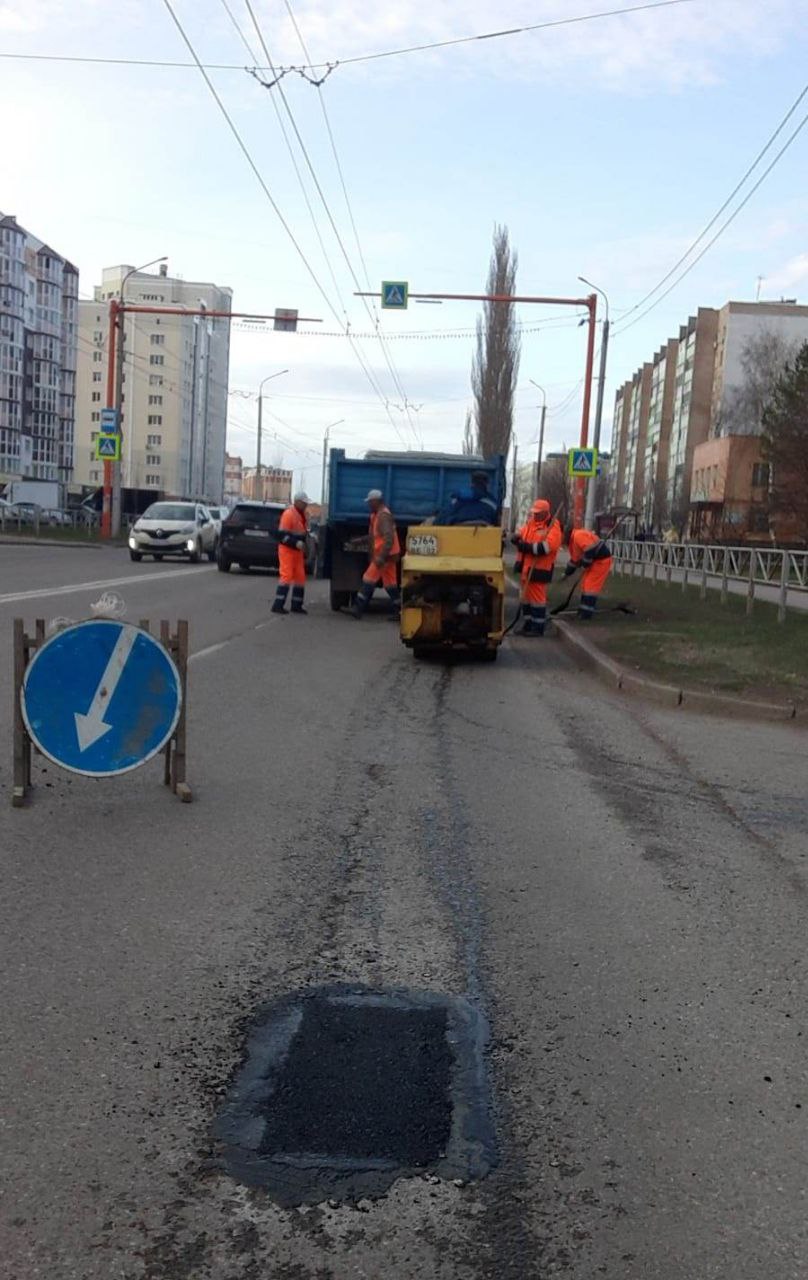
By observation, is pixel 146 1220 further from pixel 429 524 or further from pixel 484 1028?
pixel 429 524

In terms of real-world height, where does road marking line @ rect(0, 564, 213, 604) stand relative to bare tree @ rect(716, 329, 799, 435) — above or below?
below

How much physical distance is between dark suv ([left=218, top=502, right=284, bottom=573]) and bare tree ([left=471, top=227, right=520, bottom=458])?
88.9 ft

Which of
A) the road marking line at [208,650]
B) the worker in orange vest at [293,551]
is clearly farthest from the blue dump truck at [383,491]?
the road marking line at [208,650]

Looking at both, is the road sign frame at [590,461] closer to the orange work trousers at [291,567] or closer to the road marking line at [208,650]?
the orange work trousers at [291,567]

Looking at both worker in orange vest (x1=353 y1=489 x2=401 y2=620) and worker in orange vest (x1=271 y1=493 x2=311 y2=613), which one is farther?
worker in orange vest (x1=271 y1=493 x2=311 y2=613)

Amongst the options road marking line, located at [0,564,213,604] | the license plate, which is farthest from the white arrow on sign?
road marking line, located at [0,564,213,604]

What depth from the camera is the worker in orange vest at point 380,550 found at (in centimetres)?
1736

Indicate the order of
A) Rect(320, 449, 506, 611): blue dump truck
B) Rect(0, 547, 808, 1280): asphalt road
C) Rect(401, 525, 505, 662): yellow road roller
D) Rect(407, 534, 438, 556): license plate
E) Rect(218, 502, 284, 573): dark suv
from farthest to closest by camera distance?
Answer: Rect(218, 502, 284, 573): dark suv
Rect(320, 449, 506, 611): blue dump truck
Rect(407, 534, 438, 556): license plate
Rect(401, 525, 505, 662): yellow road roller
Rect(0, 547, 808, 1280): asphalt road

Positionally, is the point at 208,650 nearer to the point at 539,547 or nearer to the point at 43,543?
the point at 539,547

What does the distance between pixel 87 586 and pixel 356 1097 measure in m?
18.4

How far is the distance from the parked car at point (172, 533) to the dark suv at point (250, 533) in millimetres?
4260

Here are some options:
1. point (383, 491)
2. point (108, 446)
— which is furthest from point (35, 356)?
point (383, 491)

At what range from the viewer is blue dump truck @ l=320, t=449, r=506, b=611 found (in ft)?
63.1

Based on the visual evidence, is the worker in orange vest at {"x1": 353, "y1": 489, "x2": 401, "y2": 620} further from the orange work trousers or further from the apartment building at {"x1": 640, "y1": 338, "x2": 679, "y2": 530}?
the apartment building at {"x1": 640, "y1": 338, "x2": 679, "y2": 530}
